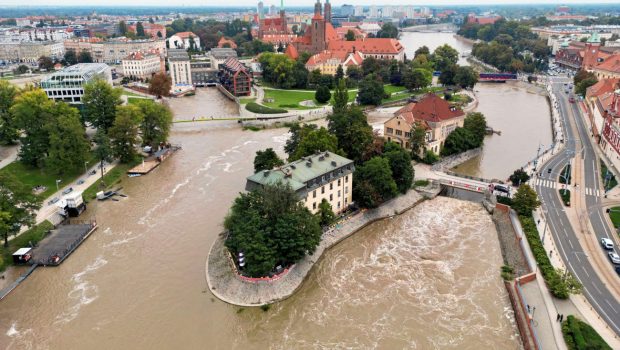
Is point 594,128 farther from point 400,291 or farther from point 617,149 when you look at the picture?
point 400,291

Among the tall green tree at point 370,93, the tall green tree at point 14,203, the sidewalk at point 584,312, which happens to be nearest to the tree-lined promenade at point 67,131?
the tall green tree at point 14,203

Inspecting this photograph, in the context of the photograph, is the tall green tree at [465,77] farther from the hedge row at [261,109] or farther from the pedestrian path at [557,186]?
the pedestrian path at [557,186]

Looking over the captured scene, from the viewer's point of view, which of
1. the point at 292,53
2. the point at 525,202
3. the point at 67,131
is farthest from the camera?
the point at 292,53

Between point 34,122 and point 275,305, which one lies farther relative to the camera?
point 34,122

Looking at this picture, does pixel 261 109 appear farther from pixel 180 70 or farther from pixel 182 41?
pixel 182 41

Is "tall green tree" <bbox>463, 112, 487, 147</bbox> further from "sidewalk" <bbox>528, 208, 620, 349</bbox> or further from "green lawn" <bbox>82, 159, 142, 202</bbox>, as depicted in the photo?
"green lawn" <bbox>82, 159, 142, 202</bbox>

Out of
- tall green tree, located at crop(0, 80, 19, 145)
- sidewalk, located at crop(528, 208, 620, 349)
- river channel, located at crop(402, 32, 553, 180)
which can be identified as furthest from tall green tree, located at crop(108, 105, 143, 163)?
sidewalk, located at crop(528, 208, 620, 349)

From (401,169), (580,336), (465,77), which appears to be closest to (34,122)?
(401,169)

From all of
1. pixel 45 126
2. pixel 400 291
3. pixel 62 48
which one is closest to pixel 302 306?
pixel 400 291
